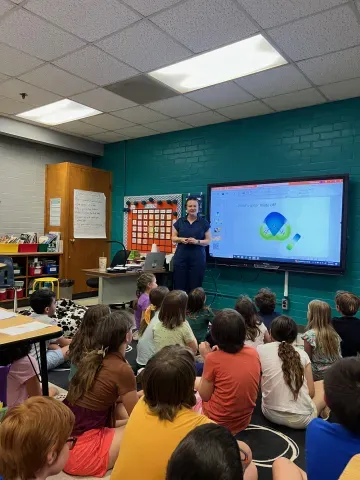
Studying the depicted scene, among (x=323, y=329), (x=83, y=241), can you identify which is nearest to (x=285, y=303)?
(x=323, y=329)

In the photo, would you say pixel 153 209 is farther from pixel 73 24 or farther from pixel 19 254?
pixel 73 24

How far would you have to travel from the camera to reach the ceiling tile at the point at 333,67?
304 centimetres

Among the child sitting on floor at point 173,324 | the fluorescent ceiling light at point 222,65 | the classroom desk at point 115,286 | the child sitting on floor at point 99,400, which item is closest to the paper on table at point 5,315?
the child sitting on floor at point 99,400

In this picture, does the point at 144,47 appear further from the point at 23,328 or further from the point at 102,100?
the point at 23,328

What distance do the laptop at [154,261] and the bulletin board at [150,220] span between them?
58 cm

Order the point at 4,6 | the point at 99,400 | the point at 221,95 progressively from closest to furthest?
1. the point at 99,400
2. the point at 4,6
3. the point at 221,95

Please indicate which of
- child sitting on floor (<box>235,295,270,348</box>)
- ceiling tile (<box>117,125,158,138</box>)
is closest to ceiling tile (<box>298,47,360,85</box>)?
child sitting on floor (<box>235,295,270,348</box>)

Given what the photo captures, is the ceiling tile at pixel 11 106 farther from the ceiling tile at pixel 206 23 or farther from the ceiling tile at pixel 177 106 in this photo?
the ceiling tile at pixel 206 23

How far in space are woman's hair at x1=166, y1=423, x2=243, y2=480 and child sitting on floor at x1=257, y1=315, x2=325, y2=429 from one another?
4.24 ft

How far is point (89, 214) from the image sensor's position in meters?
6.05

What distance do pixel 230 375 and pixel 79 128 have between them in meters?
4.80

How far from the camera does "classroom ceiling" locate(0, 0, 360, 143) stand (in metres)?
2.49

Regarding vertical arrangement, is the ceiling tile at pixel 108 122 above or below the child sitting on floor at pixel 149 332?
above

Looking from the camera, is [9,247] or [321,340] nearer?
[321,340]
